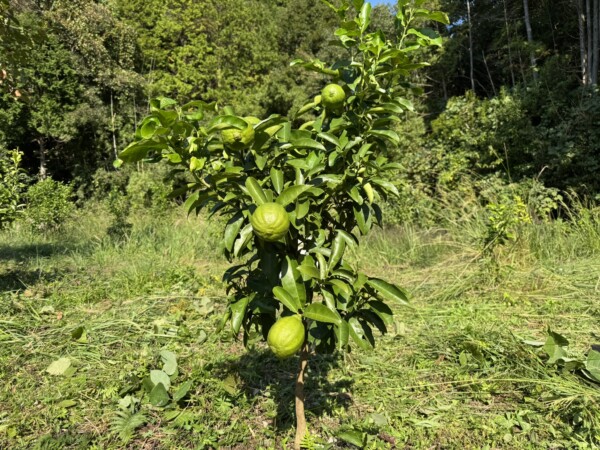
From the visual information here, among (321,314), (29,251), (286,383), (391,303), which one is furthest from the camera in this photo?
(29,251)

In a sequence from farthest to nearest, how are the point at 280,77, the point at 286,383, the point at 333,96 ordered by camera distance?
the point at 280,77 → the point at 286,383 → the point at 333,96

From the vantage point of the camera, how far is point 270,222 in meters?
0.93

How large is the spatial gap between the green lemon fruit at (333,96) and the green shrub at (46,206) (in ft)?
22.0

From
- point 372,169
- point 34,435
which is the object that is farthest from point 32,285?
point 372,169

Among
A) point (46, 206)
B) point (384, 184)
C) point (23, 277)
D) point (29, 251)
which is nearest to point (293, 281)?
point (384, 184)

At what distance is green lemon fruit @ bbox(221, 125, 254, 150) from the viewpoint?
100 cm

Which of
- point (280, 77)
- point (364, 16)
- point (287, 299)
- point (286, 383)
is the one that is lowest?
point (286, 383)

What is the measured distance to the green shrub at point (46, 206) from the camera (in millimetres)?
6492

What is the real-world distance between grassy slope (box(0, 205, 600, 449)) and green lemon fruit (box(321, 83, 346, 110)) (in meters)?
1.18

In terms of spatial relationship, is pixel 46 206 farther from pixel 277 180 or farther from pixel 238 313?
pixel 277 180

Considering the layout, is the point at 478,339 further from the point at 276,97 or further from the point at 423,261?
the point at 276,97

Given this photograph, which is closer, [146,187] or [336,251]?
[336,251]

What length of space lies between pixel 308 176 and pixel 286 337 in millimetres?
A: 459

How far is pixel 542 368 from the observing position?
6.47ft
